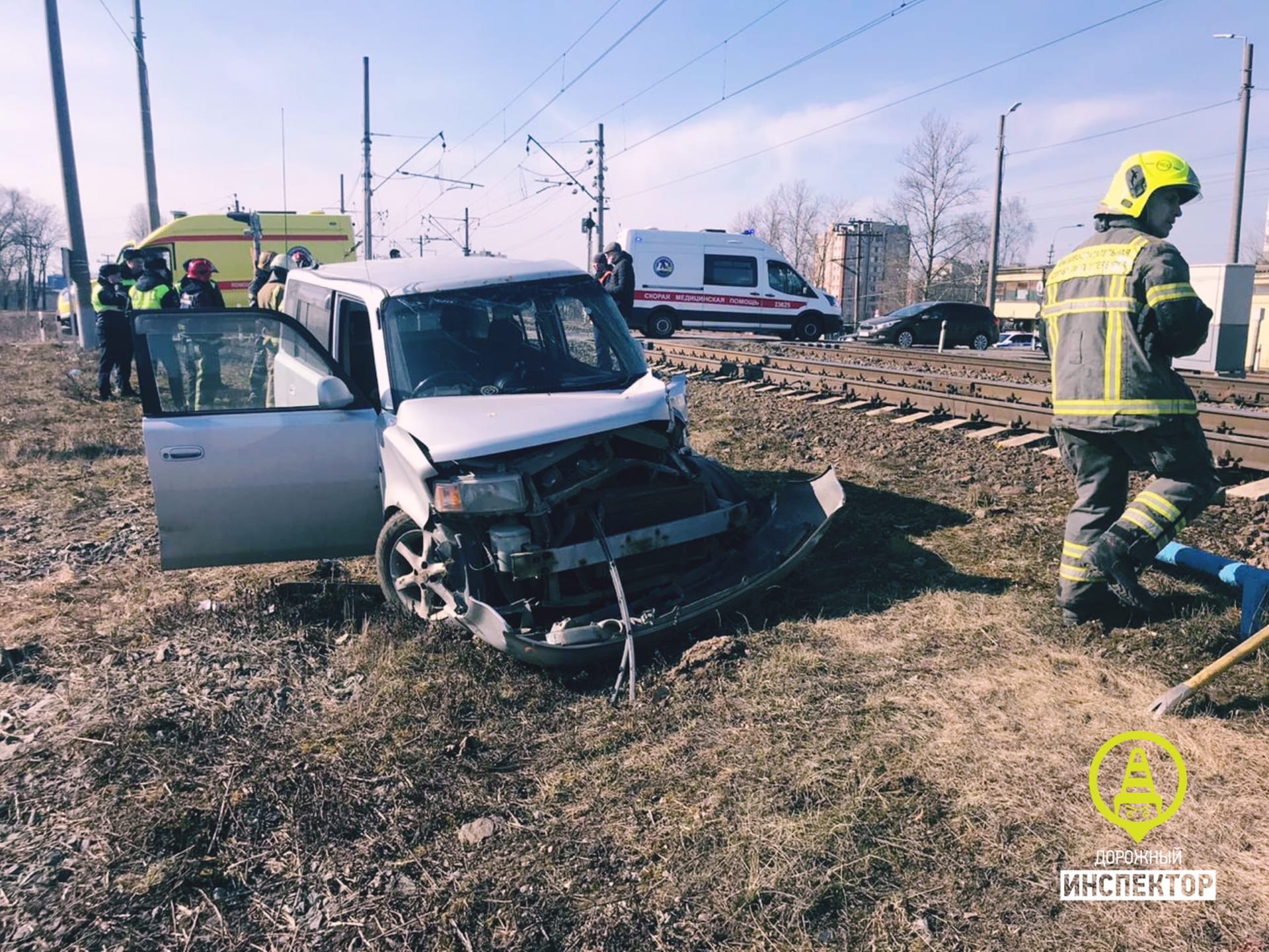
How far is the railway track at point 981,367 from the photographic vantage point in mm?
10414

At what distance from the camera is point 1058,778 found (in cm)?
292

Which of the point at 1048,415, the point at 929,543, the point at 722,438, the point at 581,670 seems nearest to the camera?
the point at 581,670

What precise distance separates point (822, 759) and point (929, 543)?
99.3 inches

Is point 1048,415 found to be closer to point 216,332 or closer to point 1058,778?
point 1058,778

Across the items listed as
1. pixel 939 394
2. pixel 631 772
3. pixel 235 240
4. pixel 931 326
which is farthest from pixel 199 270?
pixel 931 326

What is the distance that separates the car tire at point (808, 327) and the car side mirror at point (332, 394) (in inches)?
794

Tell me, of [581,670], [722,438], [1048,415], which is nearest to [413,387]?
[581,670]

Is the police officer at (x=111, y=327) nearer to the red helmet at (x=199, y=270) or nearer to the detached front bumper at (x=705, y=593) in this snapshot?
the red helmet at (x=199, y=270)

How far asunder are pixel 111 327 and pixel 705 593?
11.1 m

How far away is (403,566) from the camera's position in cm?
455

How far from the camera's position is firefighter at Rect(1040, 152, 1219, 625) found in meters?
3.59

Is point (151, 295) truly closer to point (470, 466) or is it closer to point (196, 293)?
point (196, 293)

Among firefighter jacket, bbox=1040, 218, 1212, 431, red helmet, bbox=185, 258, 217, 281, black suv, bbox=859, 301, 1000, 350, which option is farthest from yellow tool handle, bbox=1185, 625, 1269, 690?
black suv, bbox=859, 301, 1000, 350

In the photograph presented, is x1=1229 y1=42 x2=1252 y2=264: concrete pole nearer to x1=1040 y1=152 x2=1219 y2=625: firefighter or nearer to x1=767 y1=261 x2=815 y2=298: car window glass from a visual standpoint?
x1=767 y1=261 x2=815 y2=298: car window glass
